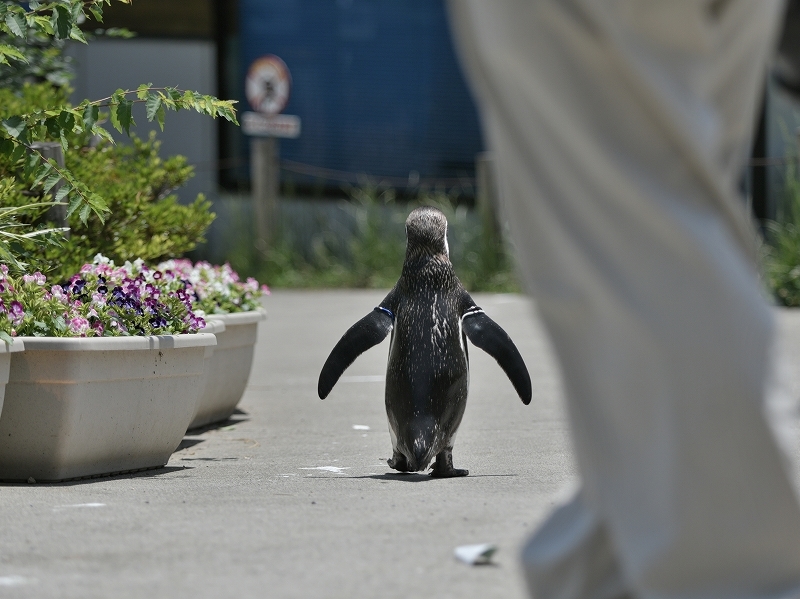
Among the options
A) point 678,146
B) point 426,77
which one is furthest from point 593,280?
point 426,77

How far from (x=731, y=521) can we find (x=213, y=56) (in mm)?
14445

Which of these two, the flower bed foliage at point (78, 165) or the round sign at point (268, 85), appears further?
the round sign at point (268, 85)

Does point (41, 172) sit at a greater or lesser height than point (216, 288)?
greater

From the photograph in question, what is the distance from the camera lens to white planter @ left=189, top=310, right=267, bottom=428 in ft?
17.6

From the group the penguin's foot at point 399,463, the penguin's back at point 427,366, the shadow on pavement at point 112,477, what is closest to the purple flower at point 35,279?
the shadow on pavement at point 112,477

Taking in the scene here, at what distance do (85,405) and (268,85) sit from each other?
1099 cm

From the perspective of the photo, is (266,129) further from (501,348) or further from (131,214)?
(501,348)

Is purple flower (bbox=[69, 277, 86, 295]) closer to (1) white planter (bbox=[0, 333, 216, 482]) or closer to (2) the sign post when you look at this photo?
(1) white planter (bbox=[0, 333, 216, 482])

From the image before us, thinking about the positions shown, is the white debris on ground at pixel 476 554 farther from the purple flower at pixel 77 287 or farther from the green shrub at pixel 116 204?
the green shrub at pixel 116 204

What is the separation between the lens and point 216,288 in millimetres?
5652

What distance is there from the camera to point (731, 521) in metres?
1.92

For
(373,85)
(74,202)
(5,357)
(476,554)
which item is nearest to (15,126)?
(74,202)

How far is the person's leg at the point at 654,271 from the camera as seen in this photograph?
6.31 feet

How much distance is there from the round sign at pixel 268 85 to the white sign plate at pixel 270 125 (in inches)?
5.1
